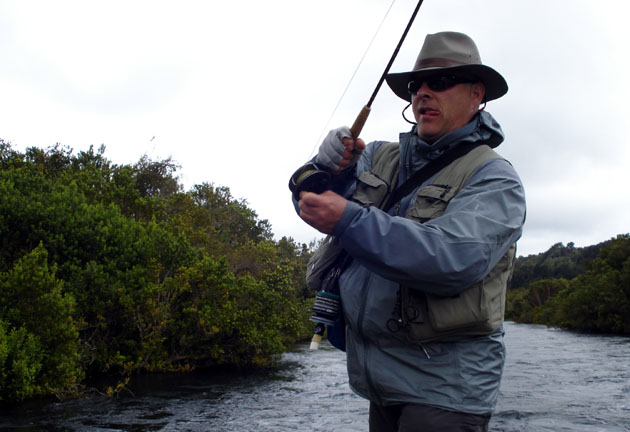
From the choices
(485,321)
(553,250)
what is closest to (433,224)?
(485,321)

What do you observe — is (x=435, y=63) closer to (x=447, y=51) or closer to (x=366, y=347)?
(x=447, y=51)

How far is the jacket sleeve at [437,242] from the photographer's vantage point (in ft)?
6.05

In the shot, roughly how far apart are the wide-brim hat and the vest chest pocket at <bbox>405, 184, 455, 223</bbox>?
0.58 m

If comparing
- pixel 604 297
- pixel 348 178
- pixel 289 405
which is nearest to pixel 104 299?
pixel 289 405

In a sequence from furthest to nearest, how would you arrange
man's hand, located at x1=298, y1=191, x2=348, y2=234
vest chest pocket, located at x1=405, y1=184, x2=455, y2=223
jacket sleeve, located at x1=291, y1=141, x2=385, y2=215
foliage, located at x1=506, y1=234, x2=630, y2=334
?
foliage, located at x1=506, y1=234, x2=630, y2=334, jacket sleeve, located at x1=291, y1=141, x2=385, y2=215, vest chest pocket, located at x1=405, y1=184, x2=455, y2=223, man's hand, located at x1=298, y1=191, x2=348, y2=234

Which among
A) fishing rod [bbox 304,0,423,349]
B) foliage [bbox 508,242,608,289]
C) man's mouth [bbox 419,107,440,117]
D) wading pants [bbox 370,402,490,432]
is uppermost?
foliage [bbox 508,242,608,289]

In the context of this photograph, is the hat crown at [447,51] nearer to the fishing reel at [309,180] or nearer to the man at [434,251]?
the man at [434,251]

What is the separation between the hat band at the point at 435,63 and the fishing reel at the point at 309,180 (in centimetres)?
66

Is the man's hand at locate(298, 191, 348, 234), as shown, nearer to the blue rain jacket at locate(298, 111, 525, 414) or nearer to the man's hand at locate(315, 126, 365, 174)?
the blue rain jacket at locate(298, 111, 525, 414)

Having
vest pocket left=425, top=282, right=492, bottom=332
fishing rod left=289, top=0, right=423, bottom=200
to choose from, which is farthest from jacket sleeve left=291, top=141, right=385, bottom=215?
vest pocket left=425, top=282, right=492, bottom=332

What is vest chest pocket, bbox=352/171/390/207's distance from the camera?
2.50 m

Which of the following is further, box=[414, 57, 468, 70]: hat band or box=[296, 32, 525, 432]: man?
box=[414, 57, 468, 70]: hat band

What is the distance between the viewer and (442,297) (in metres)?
1.98

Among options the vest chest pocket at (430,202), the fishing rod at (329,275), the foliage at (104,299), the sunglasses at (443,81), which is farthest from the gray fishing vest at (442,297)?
the foliage at (104,299)
